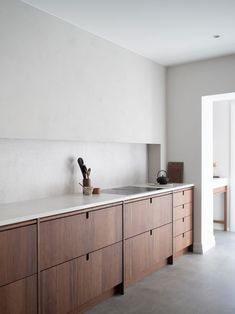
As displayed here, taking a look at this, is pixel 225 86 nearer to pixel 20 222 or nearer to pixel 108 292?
pixel 108 292

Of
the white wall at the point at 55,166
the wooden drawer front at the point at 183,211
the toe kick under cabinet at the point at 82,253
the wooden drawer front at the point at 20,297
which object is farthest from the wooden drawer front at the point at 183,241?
the wooden drawer front at the point at 20,297

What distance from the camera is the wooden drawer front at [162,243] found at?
3.73 meters

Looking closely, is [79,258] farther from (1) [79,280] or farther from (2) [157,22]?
(2) [157,22]

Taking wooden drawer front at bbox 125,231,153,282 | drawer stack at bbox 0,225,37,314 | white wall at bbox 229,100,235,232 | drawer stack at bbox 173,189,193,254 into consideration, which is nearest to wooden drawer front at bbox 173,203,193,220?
drawer stack at bbox 173,189,193,254

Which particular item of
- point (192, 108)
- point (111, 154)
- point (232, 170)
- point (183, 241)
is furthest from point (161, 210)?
point (232, 170)

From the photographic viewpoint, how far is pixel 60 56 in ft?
10.3

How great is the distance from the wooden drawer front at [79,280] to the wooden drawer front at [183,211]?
124 centimetres

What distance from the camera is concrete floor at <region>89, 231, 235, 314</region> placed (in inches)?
115

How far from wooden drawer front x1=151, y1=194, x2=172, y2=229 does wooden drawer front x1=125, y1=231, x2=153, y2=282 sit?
205 mm

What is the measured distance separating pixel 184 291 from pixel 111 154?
1711 millimetres

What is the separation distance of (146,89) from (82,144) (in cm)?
130

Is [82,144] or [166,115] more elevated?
[166,115]

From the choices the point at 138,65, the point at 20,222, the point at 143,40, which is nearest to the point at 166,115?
the point at 138,65

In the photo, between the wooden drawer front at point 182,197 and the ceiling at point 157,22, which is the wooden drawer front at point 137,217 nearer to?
the wooden drawer front at point 182,197
